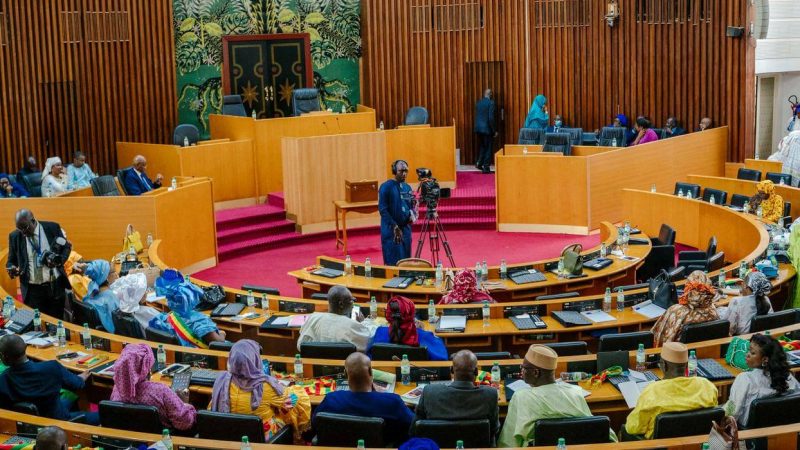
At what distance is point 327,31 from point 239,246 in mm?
6379

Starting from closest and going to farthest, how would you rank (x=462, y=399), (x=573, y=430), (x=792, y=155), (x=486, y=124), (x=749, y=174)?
(x=573, y=430) → (x=462, y=399) → (x=749, y=174) → (x=792, y=155) → (x=486, y=124)

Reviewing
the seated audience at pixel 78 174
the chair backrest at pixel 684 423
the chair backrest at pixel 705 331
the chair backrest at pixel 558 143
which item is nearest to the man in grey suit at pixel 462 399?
the chair backrest at pixel 684 423

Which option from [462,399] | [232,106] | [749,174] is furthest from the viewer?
[232,106]

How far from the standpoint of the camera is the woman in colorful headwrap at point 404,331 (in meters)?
7.35

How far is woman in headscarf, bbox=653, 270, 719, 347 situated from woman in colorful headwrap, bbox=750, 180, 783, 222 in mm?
4843

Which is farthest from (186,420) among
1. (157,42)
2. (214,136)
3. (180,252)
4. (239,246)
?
(157,42)

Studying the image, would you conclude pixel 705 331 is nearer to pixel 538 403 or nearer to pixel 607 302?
pixel 607 302

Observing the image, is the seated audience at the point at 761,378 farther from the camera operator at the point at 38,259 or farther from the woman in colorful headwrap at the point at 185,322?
the camera operator at the point at 38,259

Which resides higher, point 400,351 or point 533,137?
point 533,137

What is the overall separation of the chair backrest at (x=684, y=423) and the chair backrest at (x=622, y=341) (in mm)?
1698

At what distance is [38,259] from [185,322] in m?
2.28

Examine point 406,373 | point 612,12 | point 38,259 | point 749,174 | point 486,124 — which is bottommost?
point 406,373

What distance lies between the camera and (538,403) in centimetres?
572

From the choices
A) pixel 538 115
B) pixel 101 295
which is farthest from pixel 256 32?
pixel 101 295
